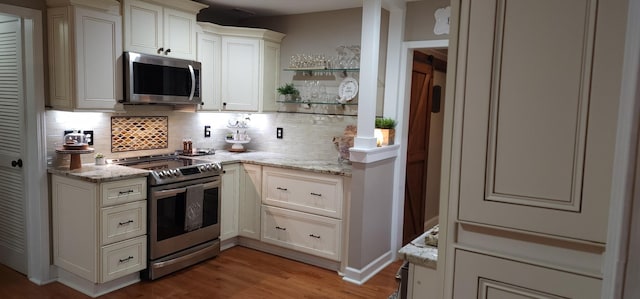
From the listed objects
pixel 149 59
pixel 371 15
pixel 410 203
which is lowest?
pixel 410 203

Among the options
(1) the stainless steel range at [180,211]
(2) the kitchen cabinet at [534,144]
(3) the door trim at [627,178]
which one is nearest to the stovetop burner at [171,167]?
(1) the stainless steel range at [180,211]

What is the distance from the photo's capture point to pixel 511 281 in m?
1.33

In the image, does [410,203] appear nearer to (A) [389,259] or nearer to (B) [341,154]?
(A) [389,259]

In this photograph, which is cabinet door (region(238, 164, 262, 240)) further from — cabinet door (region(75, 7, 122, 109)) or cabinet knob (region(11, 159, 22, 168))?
cabinet knob (region(11, 159, 22, 168))

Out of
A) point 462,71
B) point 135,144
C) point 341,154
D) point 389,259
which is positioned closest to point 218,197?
point 135,144

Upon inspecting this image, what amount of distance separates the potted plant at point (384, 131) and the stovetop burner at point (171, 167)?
1.47 meters

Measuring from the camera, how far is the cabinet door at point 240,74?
175 inches

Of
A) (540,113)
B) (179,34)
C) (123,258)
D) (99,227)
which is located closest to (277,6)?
(179,34)

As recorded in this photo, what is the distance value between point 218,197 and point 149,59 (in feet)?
4.43

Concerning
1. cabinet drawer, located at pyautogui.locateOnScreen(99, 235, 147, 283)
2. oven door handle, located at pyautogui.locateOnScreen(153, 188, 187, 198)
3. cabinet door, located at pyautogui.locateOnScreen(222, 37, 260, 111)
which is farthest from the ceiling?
cabinet drawer, located at pyautogui.locateOnScreen(99, 235, 147, 283)

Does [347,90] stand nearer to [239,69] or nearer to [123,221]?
[239,69]

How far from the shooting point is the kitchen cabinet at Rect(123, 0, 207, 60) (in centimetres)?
352

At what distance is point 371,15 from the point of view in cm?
349

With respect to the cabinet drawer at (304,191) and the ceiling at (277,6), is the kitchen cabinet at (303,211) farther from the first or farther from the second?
the ceiling at (277,6)
